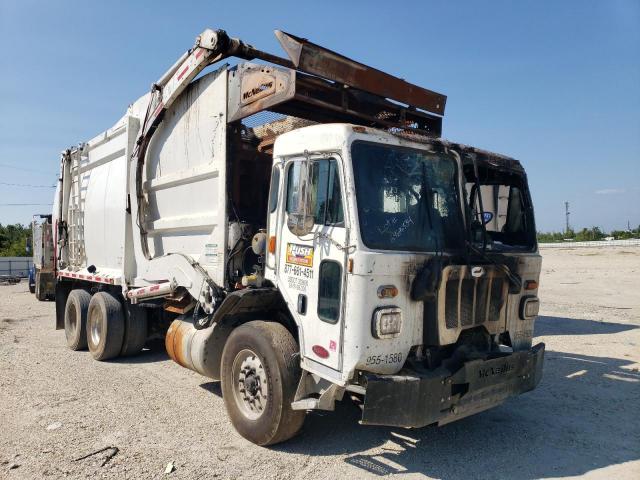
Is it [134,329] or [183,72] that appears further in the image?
[134,329]

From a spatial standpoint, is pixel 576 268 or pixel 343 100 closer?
pixel 343 100

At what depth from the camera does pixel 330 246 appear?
389 centimetres

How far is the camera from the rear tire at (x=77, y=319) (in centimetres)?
830

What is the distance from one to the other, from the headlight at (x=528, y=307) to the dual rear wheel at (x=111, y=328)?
5514 millimetres

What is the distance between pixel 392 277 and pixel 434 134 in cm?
283

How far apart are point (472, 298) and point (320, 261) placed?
4.23 feet

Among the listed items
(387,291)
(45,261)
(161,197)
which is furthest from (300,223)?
(45,261)

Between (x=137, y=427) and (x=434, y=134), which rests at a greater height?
(x=434, y=134)

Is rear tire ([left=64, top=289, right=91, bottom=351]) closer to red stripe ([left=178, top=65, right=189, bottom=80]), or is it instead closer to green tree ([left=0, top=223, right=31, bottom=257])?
red stripe ([left=178, top=65, right=189, bottom=80])

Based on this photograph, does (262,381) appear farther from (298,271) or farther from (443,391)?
(443,391)

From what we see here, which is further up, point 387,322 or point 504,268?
point 504,268

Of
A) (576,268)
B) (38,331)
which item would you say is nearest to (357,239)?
(38,331)

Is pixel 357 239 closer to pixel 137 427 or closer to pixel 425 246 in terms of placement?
pixel 425 246

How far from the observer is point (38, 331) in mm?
10539
